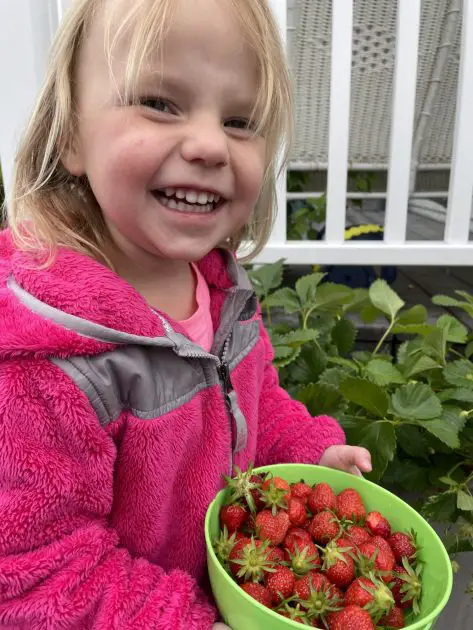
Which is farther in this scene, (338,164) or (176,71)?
(338,164)

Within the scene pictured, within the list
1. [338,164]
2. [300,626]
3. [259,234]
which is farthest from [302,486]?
[338,164]

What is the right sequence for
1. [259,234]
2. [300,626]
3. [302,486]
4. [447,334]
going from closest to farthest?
[300,626] → [302,486] → [259,234] → [447,334]

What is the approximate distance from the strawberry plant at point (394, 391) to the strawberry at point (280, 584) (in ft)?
1.45

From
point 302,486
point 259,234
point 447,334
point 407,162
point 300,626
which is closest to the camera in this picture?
point 300,626

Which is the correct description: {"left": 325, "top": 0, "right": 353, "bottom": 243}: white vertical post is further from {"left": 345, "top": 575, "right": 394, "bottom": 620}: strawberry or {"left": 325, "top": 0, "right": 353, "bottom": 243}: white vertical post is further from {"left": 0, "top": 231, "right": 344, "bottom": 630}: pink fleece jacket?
{"left": 345, "top": 575, "right": 394, "bottom": 620}: strawberry

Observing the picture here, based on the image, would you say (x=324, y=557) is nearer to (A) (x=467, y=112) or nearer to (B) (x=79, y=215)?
(B) (x=79, y=215)

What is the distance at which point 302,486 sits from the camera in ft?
2.59

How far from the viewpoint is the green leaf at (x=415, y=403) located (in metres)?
1.10

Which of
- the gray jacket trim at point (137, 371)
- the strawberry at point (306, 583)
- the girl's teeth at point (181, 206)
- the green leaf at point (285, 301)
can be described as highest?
the girl's teeth at point (181, 206)

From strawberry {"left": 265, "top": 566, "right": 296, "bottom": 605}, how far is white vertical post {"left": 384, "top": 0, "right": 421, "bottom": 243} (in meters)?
1.37

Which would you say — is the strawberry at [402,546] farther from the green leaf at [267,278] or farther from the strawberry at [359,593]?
the green leaf at [267,278]

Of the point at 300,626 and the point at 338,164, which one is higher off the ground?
the point at 338,164

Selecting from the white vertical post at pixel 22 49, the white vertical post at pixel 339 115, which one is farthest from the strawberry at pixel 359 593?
the white vertical post at pixel 339 115

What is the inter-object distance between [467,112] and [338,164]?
400 mm
